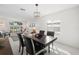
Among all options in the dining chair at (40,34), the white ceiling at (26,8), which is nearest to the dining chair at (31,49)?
the dining chair at (40,34)

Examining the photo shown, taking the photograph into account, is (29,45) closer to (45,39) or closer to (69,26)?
(45,39)

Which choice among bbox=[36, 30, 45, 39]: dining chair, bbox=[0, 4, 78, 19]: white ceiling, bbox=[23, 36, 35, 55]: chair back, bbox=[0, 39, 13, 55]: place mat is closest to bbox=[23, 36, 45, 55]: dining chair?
bbox=[23, 36, 35, 55]: chair back

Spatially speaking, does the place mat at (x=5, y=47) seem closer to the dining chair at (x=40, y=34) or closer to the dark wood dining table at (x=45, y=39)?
the dark wood dining table at (x=45, y=39)

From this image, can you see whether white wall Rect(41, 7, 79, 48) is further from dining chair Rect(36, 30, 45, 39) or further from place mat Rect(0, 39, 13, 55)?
place mat Rect(0, 39, 13, 55)

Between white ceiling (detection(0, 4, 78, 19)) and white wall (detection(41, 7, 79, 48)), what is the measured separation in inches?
4.1

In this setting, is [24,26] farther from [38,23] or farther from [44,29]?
[44,29]

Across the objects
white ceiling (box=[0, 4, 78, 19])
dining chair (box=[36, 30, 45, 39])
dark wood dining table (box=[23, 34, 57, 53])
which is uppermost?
white ceiling (box=[0, 4, 78, 19])

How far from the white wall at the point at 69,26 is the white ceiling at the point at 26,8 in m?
0.11

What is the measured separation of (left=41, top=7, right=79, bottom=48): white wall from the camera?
1723mm

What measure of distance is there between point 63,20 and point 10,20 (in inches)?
39.7

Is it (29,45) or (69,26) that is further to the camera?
(29,45)

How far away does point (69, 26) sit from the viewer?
69.4 inches

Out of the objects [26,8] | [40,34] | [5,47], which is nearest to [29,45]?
[40,34]

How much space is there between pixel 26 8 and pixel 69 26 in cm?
88
